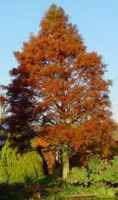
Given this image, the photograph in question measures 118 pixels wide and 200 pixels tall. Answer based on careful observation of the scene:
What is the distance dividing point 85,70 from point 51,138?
4.88m

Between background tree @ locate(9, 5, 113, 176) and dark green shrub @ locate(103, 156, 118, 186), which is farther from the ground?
background tree @ locate(9, 5, 113, 176)

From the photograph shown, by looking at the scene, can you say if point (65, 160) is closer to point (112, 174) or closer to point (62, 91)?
point (62, 91)

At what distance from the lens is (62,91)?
112 feet

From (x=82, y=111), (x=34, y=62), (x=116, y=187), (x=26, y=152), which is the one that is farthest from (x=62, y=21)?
(x=116, y=187)

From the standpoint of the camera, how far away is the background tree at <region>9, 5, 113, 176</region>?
1334 inches

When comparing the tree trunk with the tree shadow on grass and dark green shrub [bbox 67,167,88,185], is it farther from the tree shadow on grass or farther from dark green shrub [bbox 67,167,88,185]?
the tree shadow on grass

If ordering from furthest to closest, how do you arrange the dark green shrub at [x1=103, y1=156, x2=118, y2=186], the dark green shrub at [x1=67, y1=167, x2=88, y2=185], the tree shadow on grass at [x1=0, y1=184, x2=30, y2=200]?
the dark green shrub at [x1=67, y1=167, x2=88, y2=185] → the dark green shrub at [x1=103, y1=156, x2=118, y2=186] → the tree shadow on grass at [x1=0, y1=184, x2=30, y2=200]

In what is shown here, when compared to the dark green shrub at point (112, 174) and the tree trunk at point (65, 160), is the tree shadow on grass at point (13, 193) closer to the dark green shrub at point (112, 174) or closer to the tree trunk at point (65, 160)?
the dark green shrub at point (112, 174)

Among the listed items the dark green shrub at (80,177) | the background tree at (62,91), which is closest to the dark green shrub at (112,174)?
the dark green shrub at (80,177)

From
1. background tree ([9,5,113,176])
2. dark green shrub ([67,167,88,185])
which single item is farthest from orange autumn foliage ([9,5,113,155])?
dark green shrub ([67,167,88,185])

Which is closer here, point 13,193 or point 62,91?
point 13,193

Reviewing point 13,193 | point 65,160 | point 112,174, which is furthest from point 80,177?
point 65,160

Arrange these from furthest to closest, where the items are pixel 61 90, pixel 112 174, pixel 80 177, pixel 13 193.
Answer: pixel 61 90 → pixel 80 177 → pixel 112 174 → pixel 13 193

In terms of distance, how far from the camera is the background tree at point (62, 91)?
A: 33.9 metres
